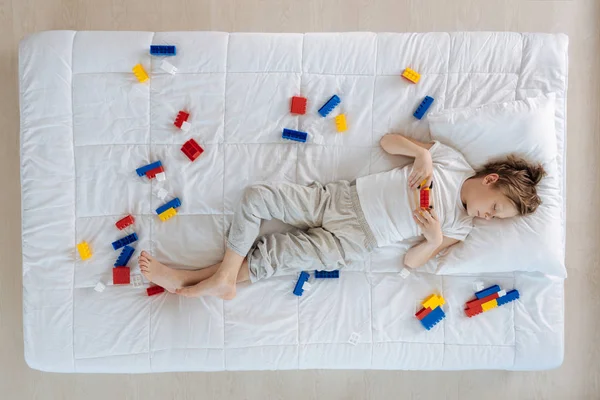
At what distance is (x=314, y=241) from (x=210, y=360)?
1.69ft

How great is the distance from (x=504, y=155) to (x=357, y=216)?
50 centimetres


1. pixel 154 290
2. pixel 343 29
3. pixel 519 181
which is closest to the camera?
pixel 519 181

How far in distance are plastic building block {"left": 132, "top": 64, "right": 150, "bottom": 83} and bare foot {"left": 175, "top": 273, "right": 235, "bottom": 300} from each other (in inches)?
26.5

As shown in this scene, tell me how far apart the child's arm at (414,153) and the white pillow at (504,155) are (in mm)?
106

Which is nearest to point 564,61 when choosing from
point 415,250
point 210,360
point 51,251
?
point 415,250

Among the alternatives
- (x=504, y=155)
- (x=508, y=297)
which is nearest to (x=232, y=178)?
(x=504, y=155)

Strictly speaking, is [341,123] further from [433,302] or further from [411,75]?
[433,302]

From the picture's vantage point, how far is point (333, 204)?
1.55 meters

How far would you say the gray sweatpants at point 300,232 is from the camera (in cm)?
152

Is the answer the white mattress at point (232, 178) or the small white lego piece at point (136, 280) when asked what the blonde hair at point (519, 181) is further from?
the small white lego piece at point (136, 280)

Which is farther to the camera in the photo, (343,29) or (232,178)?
(343,29)

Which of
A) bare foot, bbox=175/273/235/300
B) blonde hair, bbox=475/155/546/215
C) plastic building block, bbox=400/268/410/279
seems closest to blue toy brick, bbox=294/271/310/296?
bare foot, bbox=175/273/235/300

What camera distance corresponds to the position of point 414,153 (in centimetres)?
151

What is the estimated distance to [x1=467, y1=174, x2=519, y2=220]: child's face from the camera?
1473 mm
